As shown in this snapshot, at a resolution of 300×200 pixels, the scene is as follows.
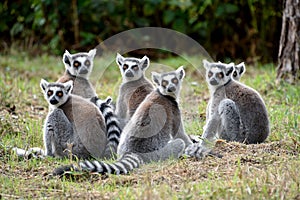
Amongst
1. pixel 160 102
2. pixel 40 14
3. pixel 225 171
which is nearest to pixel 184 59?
pixel 40 14

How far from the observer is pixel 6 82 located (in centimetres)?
874

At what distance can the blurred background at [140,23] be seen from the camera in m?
11.6

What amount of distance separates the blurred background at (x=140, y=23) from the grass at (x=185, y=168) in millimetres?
3870

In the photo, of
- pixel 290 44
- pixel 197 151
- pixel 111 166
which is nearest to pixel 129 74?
pixel 197 151

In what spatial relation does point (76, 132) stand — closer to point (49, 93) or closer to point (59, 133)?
point (59, 133)

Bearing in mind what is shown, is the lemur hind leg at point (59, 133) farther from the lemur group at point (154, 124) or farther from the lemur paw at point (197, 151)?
the lemur paw at point (197, 151)

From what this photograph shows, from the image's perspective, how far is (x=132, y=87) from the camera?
21.5 feet

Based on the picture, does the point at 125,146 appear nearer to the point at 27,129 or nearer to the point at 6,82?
the point at 27,129

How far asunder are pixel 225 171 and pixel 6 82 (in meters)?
5.16

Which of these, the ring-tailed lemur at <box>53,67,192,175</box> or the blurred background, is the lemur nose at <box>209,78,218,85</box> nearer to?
the ring-tailed lemur at <box>53,67,192,175</box>

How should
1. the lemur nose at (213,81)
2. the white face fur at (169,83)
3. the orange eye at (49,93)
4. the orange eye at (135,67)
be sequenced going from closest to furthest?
the white face fur at (169,83) → the orange eye at (49,93) → the lemur nose at (213,81) → the orange eye at (135,67)

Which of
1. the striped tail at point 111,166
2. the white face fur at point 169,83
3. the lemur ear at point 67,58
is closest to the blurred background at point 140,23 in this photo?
the lemur ear at point 67,58

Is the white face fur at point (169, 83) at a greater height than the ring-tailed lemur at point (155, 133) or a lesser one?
greater

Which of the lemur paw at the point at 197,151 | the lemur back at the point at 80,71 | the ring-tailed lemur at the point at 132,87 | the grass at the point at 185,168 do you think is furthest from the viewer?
the lemur back at the point at 80,71
